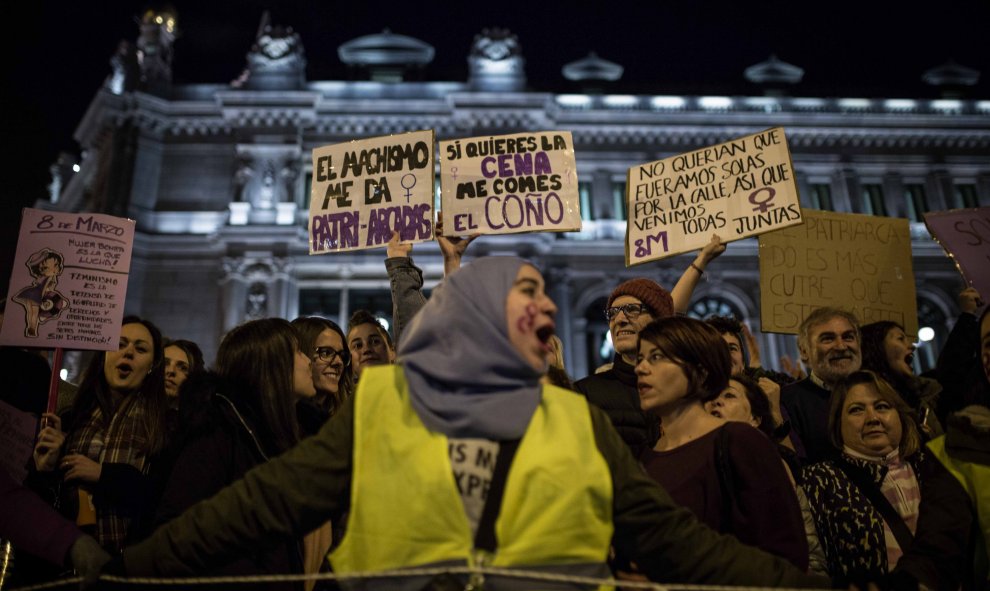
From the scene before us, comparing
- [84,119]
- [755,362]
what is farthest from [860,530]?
[84,119]

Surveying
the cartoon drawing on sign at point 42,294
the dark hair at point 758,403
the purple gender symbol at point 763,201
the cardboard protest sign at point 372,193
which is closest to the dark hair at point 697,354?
the dark hair at point 758,403

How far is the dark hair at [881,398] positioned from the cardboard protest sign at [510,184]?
84.3 inches

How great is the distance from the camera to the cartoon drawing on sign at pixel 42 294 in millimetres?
4387

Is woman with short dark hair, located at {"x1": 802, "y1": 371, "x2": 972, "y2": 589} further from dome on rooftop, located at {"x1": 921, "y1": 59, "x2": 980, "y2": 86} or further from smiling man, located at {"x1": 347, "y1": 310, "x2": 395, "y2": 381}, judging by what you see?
dome on rooftop, located at {"x1": 921, "y1": 59, "x2": 980, "y2": 86}

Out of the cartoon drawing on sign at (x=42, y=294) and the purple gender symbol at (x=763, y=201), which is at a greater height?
the purple gender symbol at (x=763, y=201)

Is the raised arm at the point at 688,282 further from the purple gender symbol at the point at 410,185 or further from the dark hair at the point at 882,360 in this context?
the purple gender symbol at the point at 410,185

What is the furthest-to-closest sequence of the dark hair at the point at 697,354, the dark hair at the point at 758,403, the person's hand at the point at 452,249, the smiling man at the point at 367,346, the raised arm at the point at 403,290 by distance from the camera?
the smiling man at the point at 367,346 → the person's hand at the point at 452,249 → the dark hair at the point at 758,403 → the raised arm at the point at 403,290 → the dark hair at the point at 697,354

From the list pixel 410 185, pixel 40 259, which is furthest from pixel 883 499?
pixel 40 259

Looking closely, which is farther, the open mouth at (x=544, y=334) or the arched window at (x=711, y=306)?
the arched window at (x=711, y=306)

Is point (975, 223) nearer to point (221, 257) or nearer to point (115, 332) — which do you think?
point (115, 332)

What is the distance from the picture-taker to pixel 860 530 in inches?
131

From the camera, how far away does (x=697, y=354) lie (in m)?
3.02

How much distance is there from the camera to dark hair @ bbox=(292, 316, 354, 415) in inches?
165

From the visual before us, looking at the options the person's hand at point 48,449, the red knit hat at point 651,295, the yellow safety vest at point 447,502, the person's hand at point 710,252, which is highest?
the person's hand at point 710,252
